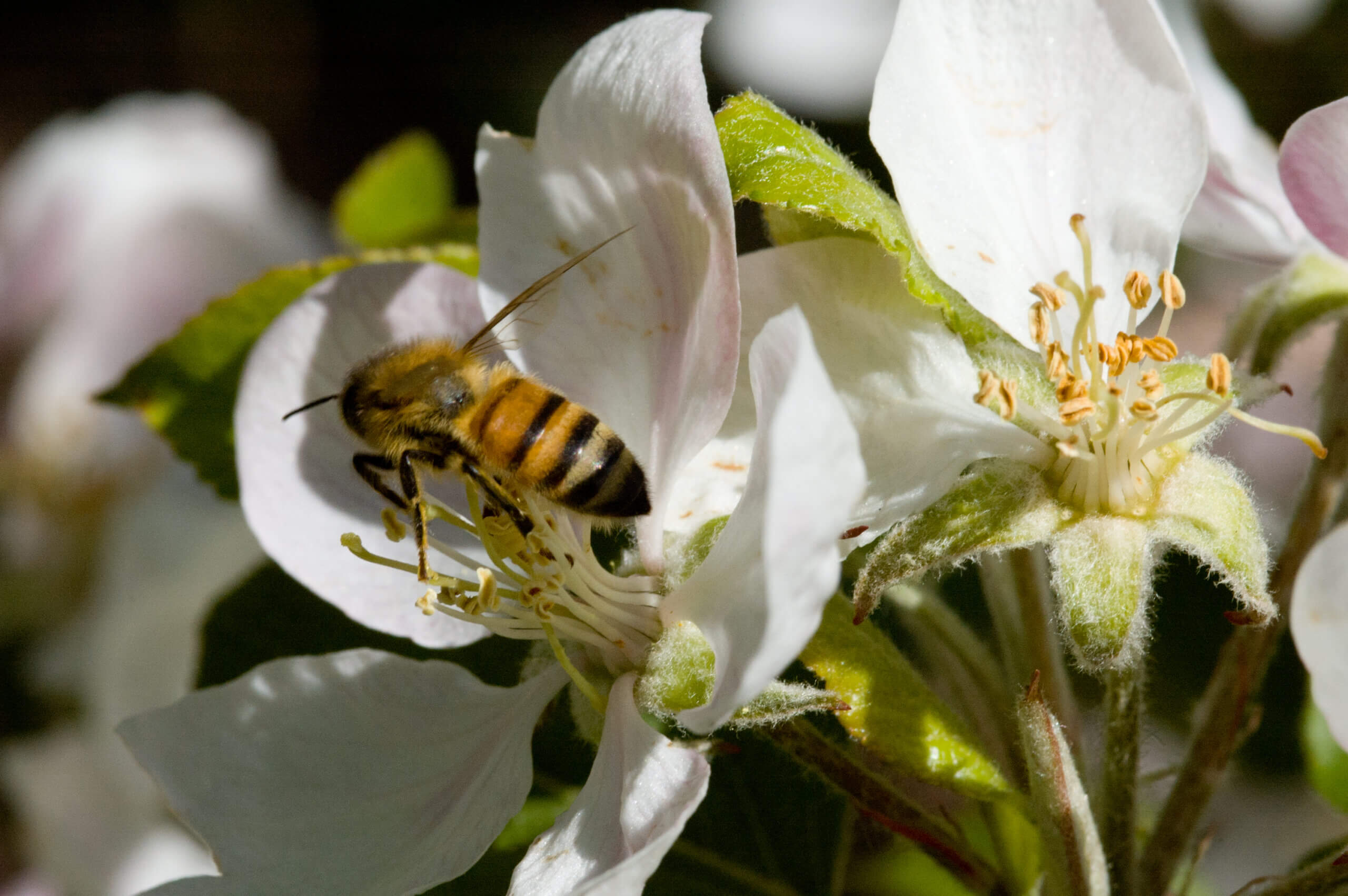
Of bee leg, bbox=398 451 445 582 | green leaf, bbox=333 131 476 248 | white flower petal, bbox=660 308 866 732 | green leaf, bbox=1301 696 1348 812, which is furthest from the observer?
green leaf, bbox=333 131 476 248

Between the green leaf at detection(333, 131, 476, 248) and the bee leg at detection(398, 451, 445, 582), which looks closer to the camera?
the bee leg at detection(398, 451, 445, 582)

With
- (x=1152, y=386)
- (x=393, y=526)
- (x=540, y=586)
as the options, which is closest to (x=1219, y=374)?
(x=1152, y=386)

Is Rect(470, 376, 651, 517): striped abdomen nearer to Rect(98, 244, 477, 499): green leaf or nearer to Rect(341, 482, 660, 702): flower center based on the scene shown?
Rect(341, 482, 660, 702): flower center

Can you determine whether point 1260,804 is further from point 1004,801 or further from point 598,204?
point 598,204

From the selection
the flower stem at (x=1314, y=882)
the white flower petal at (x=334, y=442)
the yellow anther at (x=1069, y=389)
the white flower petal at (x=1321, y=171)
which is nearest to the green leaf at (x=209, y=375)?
the white flower petal at (x=334, y=442)

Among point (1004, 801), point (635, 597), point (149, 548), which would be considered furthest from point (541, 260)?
point (149, 548)

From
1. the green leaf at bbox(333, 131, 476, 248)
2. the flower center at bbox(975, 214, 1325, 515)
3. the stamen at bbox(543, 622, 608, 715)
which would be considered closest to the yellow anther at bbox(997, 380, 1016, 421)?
the flower center at bbox(975, 214, 1325, 515)

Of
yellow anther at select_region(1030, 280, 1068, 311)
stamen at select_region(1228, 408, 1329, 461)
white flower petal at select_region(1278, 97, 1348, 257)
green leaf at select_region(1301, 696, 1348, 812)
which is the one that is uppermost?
white flower petal at select_region(1278, 97, 1348, 257)
